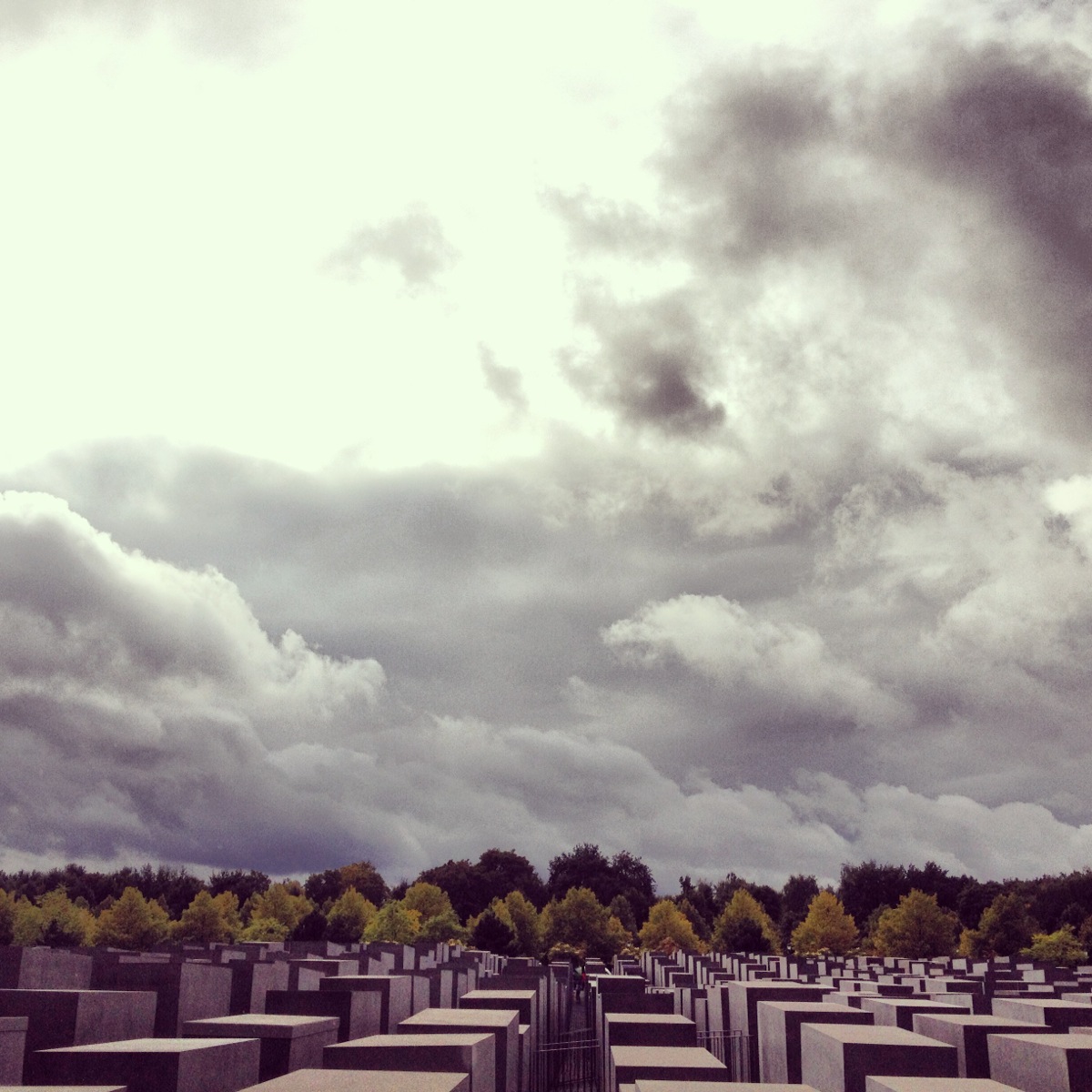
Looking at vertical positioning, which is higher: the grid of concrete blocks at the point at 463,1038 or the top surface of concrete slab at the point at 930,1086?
the top surface of concrete slab at the point at 930,1086

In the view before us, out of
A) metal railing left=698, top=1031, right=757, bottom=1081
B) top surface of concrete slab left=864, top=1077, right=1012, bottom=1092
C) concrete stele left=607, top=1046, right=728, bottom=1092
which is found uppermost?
top surface of concrete slab left=864, top=1077, right=1012, bottom=1092

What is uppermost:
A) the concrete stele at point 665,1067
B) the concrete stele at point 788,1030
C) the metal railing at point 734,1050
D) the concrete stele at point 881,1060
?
the concrete stele at point 881,1060

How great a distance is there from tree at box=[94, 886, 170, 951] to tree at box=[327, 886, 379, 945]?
37.6 feet

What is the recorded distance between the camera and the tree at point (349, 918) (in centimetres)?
7457

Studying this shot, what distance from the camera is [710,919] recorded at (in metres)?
130

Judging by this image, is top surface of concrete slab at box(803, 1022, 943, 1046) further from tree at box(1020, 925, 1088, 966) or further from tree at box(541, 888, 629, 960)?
tree at box(541, 888, 629, 960)

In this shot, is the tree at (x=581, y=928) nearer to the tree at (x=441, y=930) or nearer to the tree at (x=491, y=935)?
the tree at (x=441, y=930)

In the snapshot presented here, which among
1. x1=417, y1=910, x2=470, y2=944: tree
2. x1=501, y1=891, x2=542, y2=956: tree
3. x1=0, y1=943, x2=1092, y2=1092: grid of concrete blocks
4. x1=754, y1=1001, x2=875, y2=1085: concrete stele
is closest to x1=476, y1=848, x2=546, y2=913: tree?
x1=501, y1=891, x2=542, y2=956: tree

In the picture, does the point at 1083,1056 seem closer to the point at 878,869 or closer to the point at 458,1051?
the point at 458,1051

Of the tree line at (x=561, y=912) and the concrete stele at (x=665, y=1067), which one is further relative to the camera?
the tree line at (x=561, y=912)

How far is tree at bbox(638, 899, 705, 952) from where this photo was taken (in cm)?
9094

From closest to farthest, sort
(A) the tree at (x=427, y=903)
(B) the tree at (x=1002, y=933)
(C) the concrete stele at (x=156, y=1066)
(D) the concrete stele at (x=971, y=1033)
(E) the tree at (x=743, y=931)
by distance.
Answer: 1. (C) the concrete stele at (x=156, y=1066)
2. (D) the concrete stele at (x=971, y=1033)
3. (B) the tree at (x=1002, y=933)
4. (E) the tree at (x=743, y=931)
5. (A) the tree at (x=427, y=903)

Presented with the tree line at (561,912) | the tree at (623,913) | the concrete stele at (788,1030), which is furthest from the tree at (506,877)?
the concrete stele at (788,1030)

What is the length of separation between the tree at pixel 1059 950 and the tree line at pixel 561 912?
0.12m
